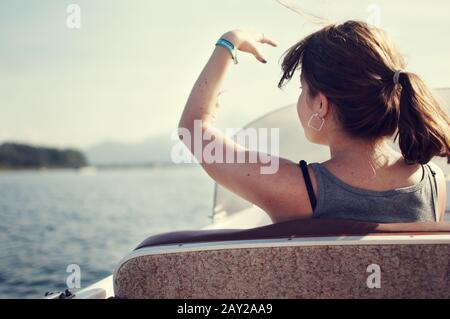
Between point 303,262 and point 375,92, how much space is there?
53cm

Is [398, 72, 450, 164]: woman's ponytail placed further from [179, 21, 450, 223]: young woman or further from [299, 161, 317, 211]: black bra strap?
[299, 161, 317, 211]: black bra strap

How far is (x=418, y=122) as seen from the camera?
4.89ft

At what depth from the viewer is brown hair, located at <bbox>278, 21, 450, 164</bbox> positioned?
1478mm

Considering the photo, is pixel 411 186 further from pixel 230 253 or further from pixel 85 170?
pixel 85 170

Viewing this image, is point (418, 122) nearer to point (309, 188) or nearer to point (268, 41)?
point (309, 188)

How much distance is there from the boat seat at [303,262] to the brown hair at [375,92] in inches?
11.6

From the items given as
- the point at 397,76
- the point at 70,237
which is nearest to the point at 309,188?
the point at 397,76

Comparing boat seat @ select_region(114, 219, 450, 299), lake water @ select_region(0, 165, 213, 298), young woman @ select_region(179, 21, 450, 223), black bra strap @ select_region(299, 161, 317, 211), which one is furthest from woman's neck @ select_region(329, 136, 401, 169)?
lake water @ select_region(0, 165, 213, 298)

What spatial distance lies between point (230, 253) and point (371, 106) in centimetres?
57

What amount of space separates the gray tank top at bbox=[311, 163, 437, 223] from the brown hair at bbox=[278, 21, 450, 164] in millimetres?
129

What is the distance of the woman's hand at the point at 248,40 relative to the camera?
65.9 inches

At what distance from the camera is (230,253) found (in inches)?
51.9

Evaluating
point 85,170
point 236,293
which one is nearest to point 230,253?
point 236,293

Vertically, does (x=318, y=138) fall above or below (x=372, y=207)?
above
